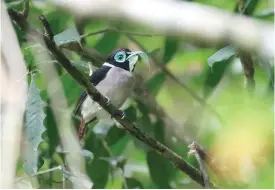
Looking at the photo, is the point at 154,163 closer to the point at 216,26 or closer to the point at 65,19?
the point at 65,19

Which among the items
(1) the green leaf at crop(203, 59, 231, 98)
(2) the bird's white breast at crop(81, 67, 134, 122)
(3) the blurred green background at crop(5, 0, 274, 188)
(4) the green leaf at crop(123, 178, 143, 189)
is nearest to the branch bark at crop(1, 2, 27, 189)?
(3) the blurred green background at crop(5, 0, 274, 188)

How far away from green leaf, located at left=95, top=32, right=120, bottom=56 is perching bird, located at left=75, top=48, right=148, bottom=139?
2.7 inches

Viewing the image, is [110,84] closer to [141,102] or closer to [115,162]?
[141,102]

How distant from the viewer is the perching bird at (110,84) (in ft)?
10.7

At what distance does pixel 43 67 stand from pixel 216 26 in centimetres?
102

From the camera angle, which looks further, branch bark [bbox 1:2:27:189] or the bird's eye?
the bird's eye

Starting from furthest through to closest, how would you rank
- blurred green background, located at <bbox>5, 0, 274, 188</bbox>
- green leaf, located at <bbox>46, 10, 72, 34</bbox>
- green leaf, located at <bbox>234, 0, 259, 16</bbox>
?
green leaf, located at <bbox>46, 10, 72, 34</bbox> < green leaf, located at <bbox>234, 0, 259, 16</bbox> < blurred green background, located at <bbox>5, 0, 274, 188</bbox>

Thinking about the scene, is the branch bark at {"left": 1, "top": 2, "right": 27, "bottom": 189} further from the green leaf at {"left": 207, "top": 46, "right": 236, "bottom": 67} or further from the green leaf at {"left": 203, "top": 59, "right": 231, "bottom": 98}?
the green leaf at {"left": 203, "top": 59, "right": 231, "bottom": 98}

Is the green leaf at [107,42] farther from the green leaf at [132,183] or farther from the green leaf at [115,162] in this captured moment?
the green leaf at [132,183]

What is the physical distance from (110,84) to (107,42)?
36 centimetres

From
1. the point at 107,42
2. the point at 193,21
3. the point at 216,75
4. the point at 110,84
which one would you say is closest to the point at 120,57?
the point at 110,84

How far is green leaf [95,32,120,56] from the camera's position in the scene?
128 inches

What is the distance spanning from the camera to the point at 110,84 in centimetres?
362

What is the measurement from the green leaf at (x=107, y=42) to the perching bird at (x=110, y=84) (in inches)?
2.7
